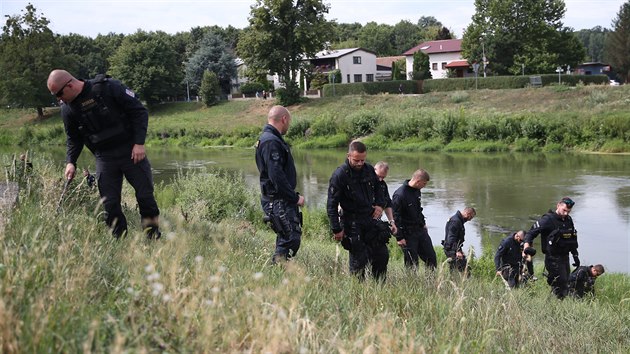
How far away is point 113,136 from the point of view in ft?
19.9

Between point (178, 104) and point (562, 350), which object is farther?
point (178, 104)

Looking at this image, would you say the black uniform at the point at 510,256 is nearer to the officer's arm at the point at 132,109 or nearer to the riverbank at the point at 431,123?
the officer's arm at the point at 132,109

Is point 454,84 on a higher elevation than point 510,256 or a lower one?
higher

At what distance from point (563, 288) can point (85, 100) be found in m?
6.52

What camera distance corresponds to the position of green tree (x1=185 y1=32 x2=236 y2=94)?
6469cm

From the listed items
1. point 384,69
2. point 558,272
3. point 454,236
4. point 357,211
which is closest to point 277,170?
point 357,211

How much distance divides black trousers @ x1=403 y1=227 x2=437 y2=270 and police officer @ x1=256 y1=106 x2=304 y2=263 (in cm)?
272

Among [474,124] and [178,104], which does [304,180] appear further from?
[178,104]

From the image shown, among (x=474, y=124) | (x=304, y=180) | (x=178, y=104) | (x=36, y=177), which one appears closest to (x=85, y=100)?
(x=36, y=177)

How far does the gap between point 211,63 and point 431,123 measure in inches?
1358

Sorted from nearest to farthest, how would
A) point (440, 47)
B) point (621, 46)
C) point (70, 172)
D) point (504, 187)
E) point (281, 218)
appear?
1. point (281, 218)
2. point (70, 172)
3. point (504, 187)
4. point (621, 46)
5. point (440, 47)

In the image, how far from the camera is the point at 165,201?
15.2 m

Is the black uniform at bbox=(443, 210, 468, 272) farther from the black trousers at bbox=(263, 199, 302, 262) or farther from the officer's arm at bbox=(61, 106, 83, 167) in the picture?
the officer's arm at bbox=(61, 106, 83, 167)

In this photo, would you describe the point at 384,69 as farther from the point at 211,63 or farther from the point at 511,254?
the point at 511,254
